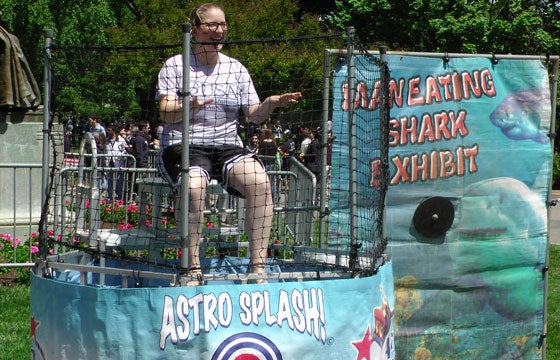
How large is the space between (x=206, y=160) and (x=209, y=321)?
3.24 feet

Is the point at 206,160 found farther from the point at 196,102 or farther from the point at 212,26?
the point at 212,26

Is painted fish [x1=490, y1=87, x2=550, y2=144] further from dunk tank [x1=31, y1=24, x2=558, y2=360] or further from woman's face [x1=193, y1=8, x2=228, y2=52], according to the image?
woman's face [x1=193, y1=8, x2=228, y2=52]

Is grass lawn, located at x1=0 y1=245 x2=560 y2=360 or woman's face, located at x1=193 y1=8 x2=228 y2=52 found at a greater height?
woman's face, located at x1=193 y1=8 x2=228 y2=52

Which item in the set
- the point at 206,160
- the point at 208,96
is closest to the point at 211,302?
the point at 206,160

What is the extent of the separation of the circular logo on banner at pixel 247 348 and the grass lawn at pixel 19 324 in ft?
9.52

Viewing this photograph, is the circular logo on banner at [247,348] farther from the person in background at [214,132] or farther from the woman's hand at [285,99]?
the woman's hand at [285,99]

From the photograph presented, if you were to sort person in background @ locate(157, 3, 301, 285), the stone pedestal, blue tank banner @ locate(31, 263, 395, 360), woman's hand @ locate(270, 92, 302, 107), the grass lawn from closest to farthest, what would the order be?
blue tank banner @ locate(31, 263, 395, 360) → person in background @ locate(157, 3, 301, 285) → woman's hand @ locate(270, 92, 302, 107) → the grass lawn → the stone pedestal

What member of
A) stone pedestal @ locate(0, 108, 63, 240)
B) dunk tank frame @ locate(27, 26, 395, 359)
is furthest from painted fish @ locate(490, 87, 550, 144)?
stone pedestal @ locate(0, 108, 63, 240)

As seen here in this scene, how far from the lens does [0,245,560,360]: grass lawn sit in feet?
23.2

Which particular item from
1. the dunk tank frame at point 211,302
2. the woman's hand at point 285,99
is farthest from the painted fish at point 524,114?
the woman's hand at point 285,99

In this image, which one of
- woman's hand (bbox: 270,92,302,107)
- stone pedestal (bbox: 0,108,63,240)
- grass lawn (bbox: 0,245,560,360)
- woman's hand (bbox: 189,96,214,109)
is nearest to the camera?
woman's hand (bbox: 189,96,214,109)

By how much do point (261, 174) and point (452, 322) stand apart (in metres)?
2.19

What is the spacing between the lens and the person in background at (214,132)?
16.3ft

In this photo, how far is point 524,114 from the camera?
22.0 ft
